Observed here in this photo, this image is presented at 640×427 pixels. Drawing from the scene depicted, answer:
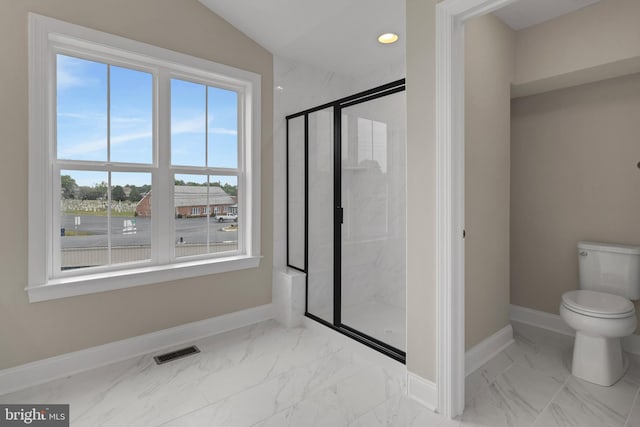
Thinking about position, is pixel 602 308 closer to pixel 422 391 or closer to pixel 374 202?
pixel 422 391

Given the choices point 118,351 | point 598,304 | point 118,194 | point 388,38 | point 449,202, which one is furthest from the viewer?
point 388,38

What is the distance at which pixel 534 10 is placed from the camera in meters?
2.34

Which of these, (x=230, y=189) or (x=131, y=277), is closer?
(x=131, y=277)

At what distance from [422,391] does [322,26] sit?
2.68 m

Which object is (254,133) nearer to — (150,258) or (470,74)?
(150,258)

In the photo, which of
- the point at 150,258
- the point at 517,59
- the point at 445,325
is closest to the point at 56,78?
the point at 150,258

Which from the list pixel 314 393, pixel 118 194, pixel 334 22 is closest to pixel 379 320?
pixel 314 393

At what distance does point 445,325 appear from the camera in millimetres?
1749

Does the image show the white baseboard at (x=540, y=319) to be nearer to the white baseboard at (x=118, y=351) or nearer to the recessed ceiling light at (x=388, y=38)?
the white baseboard at (x=118, y=351)

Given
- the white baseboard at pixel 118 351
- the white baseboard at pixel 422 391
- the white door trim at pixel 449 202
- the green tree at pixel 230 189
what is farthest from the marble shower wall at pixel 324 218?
the white door trim at pixel 449 202

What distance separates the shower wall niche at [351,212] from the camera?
2781 mm

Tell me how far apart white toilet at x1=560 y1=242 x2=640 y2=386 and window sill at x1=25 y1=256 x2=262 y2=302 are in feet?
8.00

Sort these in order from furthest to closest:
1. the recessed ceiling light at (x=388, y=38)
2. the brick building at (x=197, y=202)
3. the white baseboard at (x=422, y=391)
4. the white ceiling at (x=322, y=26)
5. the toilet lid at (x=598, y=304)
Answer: the recessed ceiling light at (x=388, y=38) → the brick building at (x=197, y=202) → the white ceiling at (x=322, y=26) → the toilet lid at (x=598, y=304) → the white baseboard at (x=422, y=391)

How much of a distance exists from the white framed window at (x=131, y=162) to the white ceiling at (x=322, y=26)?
396 mm
